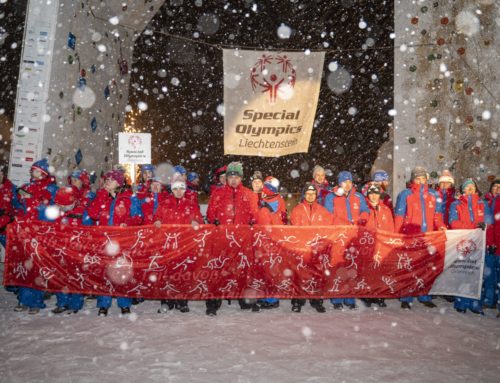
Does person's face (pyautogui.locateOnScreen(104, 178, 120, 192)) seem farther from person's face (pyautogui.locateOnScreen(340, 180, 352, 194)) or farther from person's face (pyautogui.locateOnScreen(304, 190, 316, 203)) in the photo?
person's face (pyautogui.locateOnScreen(340, 180, 352, 194))

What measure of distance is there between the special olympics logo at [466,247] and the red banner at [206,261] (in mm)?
805

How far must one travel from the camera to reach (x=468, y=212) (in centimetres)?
576

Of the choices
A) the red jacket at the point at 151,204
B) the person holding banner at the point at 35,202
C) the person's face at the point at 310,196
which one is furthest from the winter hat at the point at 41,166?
the person's face at the point at 310,196

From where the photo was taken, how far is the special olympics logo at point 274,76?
873 cm

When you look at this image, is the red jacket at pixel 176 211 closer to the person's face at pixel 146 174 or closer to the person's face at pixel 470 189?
the person's face at pixel 146 174

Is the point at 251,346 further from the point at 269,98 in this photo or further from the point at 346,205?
the point at 269,98

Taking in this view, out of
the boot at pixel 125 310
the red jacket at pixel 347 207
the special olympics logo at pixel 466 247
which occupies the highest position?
the red jacket at pixel 347 207

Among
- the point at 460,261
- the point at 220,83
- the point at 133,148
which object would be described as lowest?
the point at 460,261

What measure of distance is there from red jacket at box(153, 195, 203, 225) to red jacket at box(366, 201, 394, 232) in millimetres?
2385

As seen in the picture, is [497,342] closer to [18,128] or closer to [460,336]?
[460,336]

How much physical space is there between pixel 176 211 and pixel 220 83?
994cm

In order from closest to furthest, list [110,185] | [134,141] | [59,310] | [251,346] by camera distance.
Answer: [251,346] < [59,310] < [110,185] < [134,141]

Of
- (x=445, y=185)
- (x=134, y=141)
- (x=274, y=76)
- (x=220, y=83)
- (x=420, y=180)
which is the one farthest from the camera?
(x=220, y=83)

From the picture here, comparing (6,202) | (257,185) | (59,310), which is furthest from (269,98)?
(59,310)
